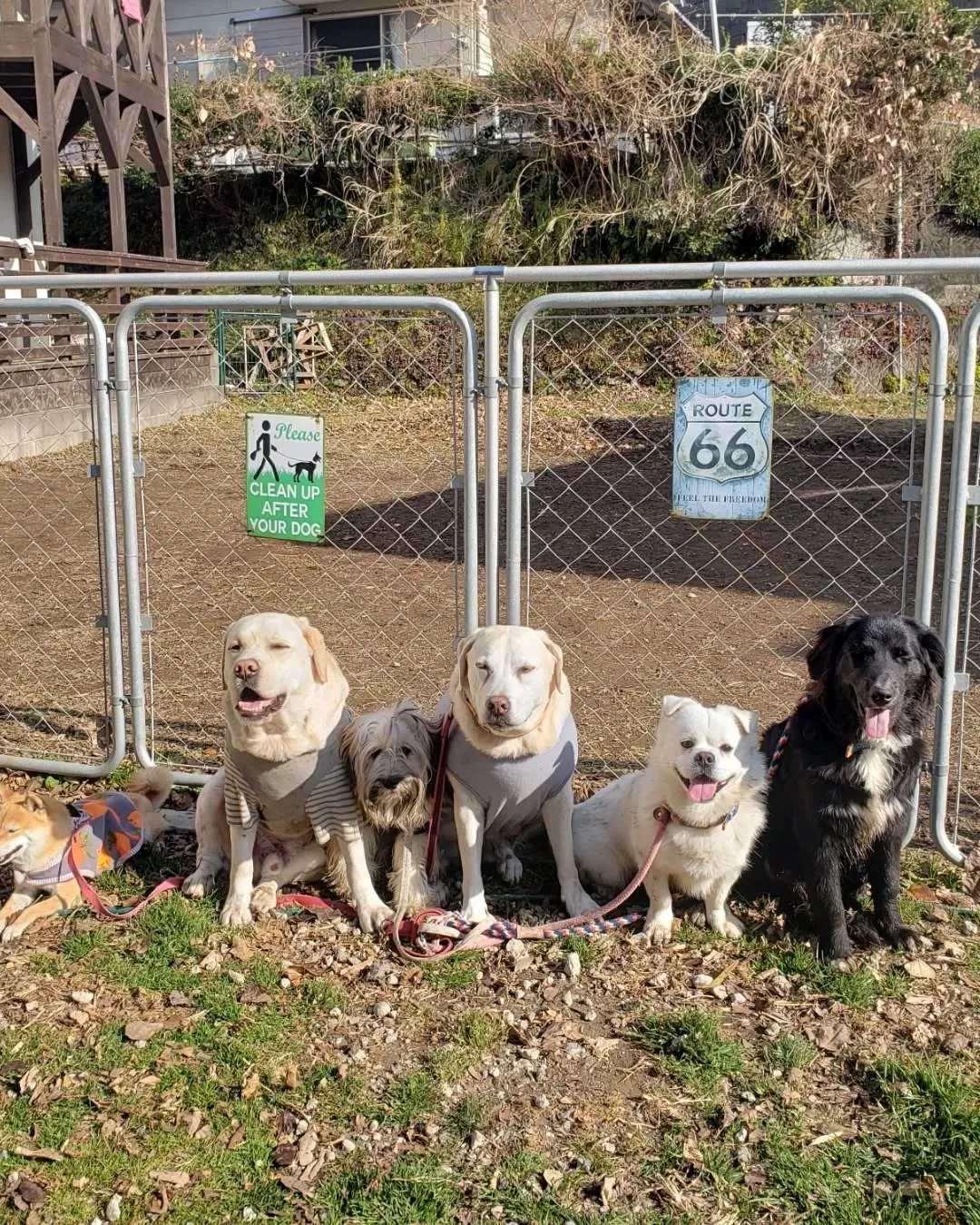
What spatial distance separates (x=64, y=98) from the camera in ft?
46.1

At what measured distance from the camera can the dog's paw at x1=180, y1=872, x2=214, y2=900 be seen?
12.4 ft

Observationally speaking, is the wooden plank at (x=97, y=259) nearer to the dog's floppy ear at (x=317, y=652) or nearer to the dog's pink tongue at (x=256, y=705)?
the dog's floppy ear at (x=317, y=652)

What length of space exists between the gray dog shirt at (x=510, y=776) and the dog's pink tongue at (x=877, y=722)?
0.93 meters

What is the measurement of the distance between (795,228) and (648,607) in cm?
1103

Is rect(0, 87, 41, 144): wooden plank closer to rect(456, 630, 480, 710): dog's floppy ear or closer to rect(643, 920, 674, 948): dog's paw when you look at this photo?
rect(456, 630, 480, 710): dog's floppy ear

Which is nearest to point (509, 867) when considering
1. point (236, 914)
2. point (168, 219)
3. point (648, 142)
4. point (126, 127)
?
point (236, 914)

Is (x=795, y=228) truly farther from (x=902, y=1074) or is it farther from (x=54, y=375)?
(x=902, y=1074)

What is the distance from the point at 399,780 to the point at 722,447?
152 cm

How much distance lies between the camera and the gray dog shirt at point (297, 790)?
11.5 ft

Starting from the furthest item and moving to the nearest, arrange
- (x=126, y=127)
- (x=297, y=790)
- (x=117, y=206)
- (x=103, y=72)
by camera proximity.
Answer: (x=126, y=127) < (x=117, y=206) < (x=103, y=72) < (x=297, y=790)

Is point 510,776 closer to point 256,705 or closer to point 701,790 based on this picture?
point 701,790

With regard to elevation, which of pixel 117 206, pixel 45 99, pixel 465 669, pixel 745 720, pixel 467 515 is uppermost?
pixel 45 99

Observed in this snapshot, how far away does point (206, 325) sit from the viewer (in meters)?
15.5

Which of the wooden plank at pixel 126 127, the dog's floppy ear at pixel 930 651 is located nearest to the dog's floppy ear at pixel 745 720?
the dog's floppy ear at pixel 930 651
